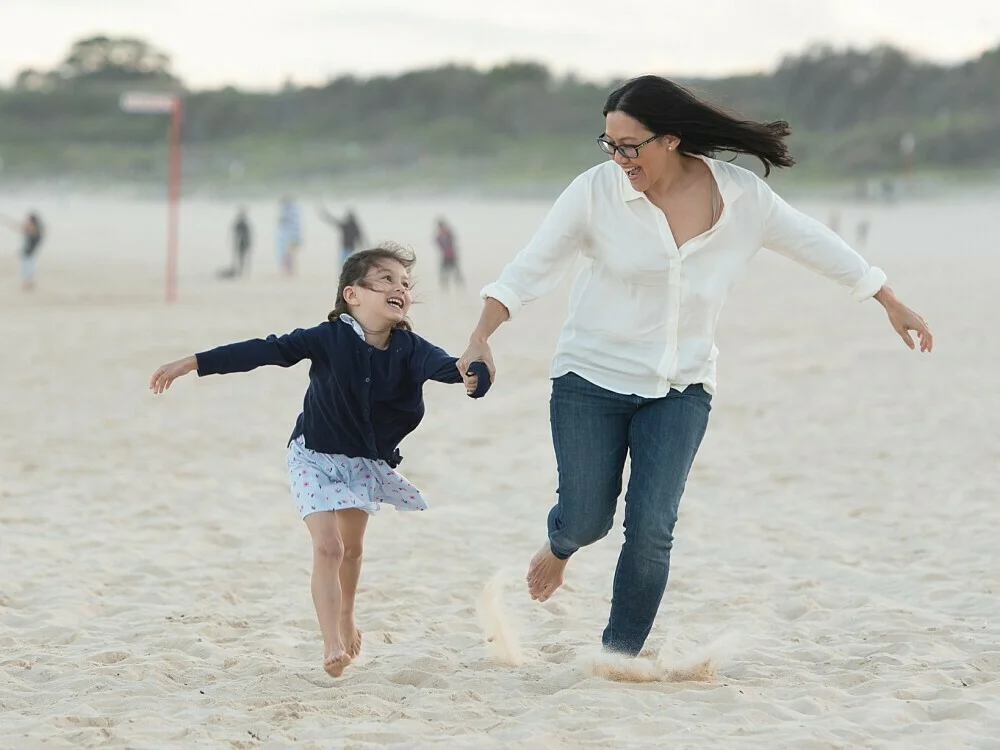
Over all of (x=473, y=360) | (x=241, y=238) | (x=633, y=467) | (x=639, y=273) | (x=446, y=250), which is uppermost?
(x=639, y=273)

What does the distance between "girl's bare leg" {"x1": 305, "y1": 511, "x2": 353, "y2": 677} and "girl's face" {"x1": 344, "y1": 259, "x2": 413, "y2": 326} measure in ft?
2.11

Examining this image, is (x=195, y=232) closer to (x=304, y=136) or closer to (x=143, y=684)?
(x=143, y=684)

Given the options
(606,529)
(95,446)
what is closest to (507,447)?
(95,446)

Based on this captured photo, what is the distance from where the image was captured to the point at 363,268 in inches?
176

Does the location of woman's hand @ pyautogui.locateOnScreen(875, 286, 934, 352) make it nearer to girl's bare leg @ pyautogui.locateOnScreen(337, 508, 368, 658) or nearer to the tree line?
girl's bare leg @ pyautogui.locateOnScreen(337, 508, 368, 658)

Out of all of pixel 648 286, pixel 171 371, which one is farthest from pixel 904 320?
pixel 171 371

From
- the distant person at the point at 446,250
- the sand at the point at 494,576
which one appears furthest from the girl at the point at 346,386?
the distant person at the point at 446,250

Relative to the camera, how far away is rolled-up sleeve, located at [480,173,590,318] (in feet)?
13.9

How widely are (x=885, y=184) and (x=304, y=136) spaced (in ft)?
162

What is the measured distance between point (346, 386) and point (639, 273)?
990mm

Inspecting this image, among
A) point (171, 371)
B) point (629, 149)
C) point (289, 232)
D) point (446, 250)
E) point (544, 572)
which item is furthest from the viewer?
point (289, 232)

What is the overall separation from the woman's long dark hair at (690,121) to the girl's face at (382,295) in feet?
2.79

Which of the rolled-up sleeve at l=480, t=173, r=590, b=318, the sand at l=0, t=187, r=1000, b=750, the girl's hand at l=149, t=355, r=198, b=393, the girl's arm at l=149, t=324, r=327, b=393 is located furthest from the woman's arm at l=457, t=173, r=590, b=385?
the sand at l=0, t=187, r=1000, b=750

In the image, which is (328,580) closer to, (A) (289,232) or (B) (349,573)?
(B) (349,573)
